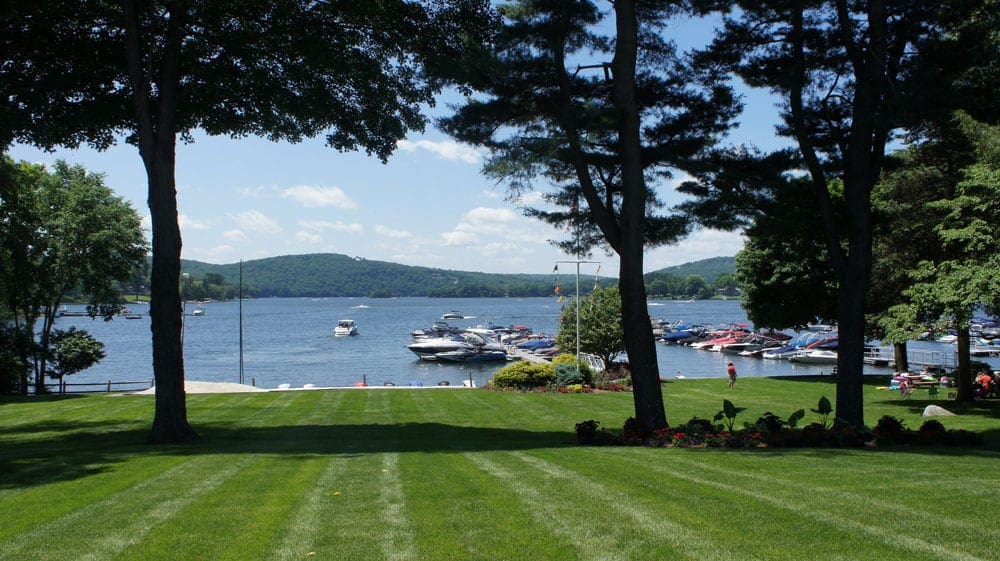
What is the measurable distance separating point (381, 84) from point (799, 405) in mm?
17005

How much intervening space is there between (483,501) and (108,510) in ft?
11.8

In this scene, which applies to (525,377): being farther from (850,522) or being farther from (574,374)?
(850,522)

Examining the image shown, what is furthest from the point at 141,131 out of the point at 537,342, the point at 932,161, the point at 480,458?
the point at 537,342

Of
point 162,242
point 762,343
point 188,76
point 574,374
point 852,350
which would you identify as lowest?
point 762,343

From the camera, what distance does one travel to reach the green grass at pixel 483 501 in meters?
5.57

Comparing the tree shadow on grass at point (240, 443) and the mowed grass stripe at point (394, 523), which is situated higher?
the mowed grass stripe at point (394, 523)

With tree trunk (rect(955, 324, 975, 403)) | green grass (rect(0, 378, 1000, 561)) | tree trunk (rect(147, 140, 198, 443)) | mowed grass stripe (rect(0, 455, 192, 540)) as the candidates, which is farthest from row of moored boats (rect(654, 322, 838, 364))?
mowed grass stripe (rect(0, 455, 192, 540))

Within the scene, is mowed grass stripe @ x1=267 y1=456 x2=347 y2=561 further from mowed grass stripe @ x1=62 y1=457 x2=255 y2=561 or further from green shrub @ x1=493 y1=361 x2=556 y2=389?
green shrub @ x1=493 y1=361 x2=556 y2=389

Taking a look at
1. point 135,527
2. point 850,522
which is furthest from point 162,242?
point 850,522

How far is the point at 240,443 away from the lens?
13273 millimetres

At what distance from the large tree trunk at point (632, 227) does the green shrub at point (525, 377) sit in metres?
13.7

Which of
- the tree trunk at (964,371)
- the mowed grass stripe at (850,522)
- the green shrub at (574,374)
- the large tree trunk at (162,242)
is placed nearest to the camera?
the mowed grass stripe at (850,522)

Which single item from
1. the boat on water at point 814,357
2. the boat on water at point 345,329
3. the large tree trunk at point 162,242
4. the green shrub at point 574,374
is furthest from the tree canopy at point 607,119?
the boat on water at point 345,329

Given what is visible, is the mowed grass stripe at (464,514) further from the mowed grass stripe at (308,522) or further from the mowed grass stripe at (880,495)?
the mowed grass stripe at (880,495)
